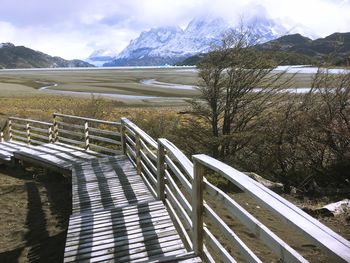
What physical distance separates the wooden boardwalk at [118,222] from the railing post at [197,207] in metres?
0.12

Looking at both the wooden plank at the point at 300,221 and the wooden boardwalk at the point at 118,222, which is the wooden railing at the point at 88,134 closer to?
the wooden boardwalk at the point at 118,222

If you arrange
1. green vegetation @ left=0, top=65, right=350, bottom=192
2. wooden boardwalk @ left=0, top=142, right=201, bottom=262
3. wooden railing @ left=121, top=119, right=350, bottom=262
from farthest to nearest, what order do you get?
green vegetation @ left=0, top=65, right=350, bottom=192, wooden boardwalk @ left=0, top=142, right=201, bottom=262, wooden railing @ left=121, top=119, right=350, bottom=262

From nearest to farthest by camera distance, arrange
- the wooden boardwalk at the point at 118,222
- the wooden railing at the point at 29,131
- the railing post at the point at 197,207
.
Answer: the railing post at the point at 197,207 → the wooden boardwalk at the point at 118,222 → the wooden railing at the point at 29,131

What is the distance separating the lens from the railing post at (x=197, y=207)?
4.22 m

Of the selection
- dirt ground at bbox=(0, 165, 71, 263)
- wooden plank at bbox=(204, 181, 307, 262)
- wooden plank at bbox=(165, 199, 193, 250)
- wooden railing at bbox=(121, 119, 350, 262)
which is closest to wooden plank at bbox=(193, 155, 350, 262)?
wooden railing at bbox=(121, 119, 350, 262)

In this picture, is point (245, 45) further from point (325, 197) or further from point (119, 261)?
point (119, 261)

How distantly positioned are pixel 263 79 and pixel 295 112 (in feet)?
6.64

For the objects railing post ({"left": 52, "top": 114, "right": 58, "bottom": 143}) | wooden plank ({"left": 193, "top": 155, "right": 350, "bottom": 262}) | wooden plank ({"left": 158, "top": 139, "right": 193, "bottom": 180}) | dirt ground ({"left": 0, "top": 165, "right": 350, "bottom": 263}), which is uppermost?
wooden plank ({"left": 193, "top": 155, "right": 350, "bottom": 262})

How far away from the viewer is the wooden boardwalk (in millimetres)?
4773

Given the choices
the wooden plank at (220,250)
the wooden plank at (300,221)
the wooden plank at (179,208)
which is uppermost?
the wooden plank at (300,221)

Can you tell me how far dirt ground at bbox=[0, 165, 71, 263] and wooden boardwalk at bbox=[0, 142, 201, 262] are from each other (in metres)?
0.62

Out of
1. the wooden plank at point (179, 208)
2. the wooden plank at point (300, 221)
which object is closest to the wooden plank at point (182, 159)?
the wooden plank at point (179, 208)

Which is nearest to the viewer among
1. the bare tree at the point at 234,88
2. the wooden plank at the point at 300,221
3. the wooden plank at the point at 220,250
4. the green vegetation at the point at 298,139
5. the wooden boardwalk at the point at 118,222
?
the wooden plank at the point at 300,221

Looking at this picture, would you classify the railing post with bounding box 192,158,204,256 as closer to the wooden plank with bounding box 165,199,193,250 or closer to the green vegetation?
the wooden plank with bounding box 165,199,193,250
